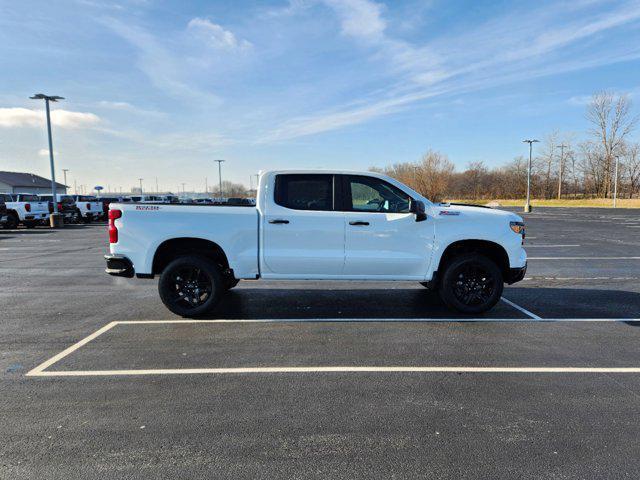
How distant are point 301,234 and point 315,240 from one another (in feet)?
0.69

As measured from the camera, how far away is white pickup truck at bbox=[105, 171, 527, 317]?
561 cm

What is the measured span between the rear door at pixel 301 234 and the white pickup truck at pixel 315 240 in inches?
0.5

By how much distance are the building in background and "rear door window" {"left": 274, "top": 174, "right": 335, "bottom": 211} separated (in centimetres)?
8162

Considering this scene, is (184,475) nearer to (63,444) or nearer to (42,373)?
(63,444)

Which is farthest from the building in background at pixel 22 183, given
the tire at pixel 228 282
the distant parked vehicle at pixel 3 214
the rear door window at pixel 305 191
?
the rear door window at pixel 305 191

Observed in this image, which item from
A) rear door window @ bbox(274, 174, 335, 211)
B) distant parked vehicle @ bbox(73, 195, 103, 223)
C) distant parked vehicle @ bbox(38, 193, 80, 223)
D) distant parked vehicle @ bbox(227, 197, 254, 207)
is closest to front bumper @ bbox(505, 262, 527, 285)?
rear door window @ bbox(274, 174, 335, 211)

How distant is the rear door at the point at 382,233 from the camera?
567cm

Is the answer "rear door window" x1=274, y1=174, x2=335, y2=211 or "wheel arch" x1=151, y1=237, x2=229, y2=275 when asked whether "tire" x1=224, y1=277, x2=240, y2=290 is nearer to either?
"wheel arch" x1=151, y1=237, x2=229, y2=275

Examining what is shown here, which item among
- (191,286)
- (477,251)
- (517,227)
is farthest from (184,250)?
(517,227)

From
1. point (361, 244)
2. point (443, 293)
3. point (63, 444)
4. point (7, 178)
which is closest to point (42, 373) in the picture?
point (63, 444)

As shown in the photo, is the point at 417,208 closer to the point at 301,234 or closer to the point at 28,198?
the point at 301,234

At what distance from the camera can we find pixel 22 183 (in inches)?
2894

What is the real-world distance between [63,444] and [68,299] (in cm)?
487

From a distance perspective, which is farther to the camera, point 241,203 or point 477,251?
point 241,203
